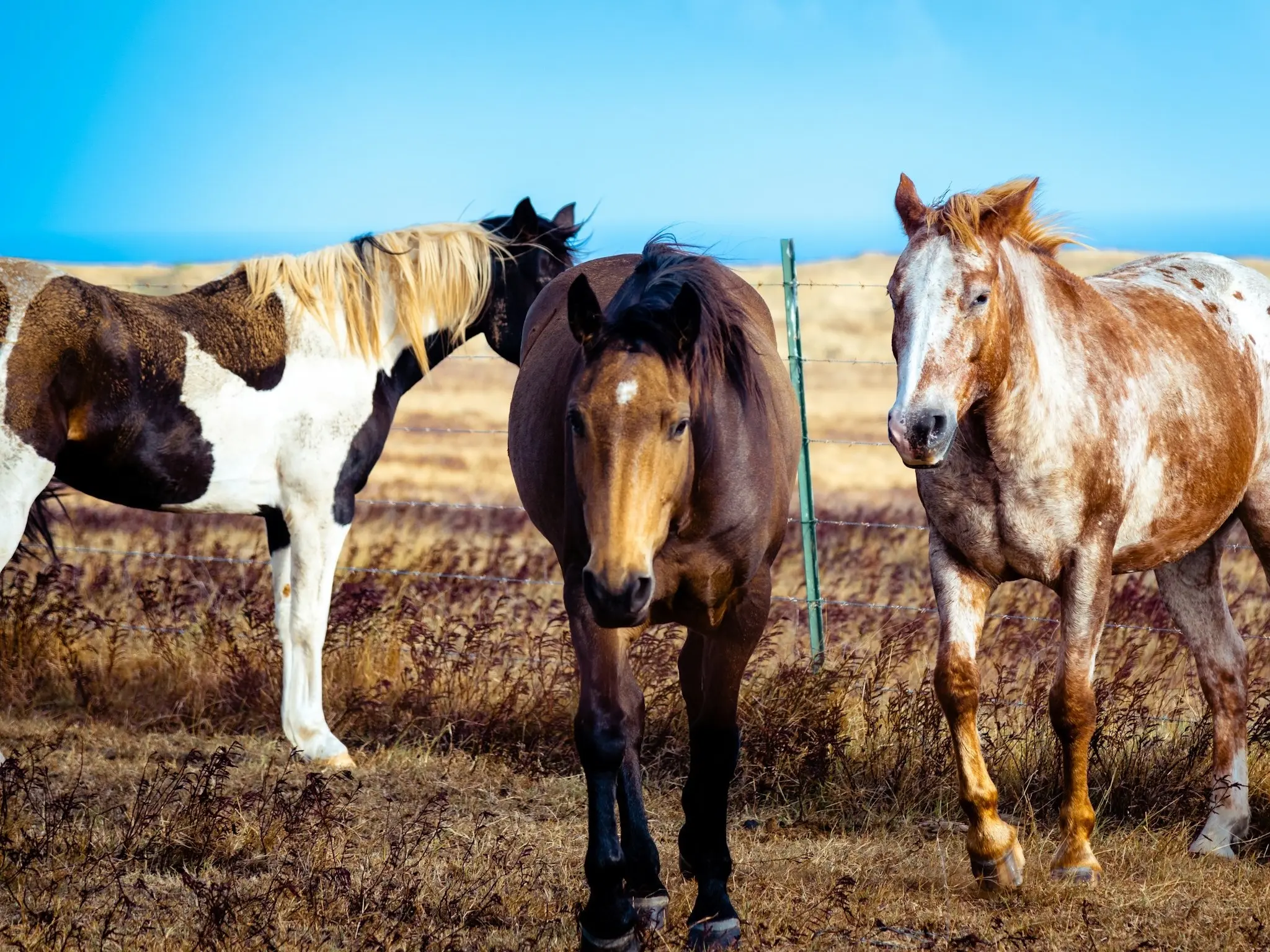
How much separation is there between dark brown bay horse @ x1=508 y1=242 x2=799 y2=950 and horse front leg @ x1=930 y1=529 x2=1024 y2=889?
607 millimetres

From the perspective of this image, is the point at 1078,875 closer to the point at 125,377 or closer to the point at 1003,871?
the point at 1003,871

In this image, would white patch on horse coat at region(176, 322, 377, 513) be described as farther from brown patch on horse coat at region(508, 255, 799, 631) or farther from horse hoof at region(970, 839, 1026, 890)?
horse hoof at region(970, 839, 1026, 890)

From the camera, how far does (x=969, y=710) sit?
404 cm

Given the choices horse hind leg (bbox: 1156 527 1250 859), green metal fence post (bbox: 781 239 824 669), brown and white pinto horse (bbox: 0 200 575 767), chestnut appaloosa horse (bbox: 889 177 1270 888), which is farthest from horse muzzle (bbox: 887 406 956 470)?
brown and white pinto horse (bbox: 0 200 575 767)

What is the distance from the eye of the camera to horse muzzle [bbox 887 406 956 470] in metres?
3.46

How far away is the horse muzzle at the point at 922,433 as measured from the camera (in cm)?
346

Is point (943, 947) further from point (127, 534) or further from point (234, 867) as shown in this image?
point (127, 534)

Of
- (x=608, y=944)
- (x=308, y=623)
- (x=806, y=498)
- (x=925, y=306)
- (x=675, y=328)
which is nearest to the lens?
(x=675, y=328)

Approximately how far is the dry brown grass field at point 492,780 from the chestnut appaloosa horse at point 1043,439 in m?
0.46

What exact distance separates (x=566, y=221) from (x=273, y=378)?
1.75m

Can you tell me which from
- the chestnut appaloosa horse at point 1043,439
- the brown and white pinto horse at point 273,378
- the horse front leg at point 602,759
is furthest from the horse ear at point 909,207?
the brown and white pinto horse at point 273,378

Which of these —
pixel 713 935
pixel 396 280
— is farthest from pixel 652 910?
pixel 396 280

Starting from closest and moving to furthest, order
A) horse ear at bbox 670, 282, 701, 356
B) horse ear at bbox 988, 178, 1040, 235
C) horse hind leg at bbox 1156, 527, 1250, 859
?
horse ear at bbox 670, 282, 701, 356 < horse ear at bbox 988, 178, 1040, 235 < horse hind leg at bbox 1156, 527, 1250, 859

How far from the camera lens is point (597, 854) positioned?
346 cm
